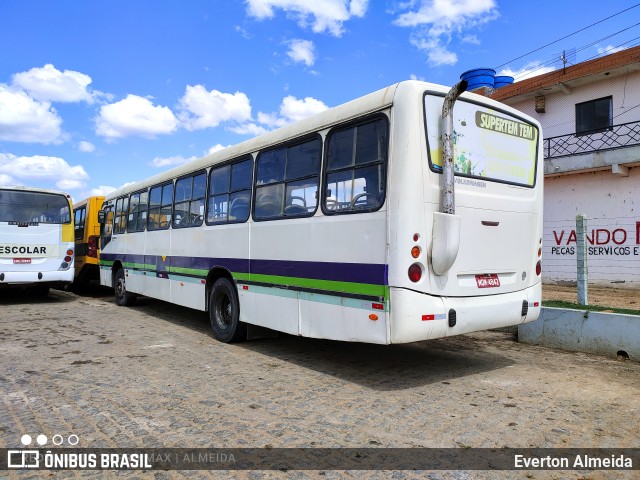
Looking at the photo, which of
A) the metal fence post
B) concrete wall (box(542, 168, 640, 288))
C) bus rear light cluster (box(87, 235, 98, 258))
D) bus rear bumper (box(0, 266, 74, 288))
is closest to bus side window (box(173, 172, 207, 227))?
bus rear bumper (box(0, 266, 74, 288))

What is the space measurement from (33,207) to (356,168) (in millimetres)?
10284

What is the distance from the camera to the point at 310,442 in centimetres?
366

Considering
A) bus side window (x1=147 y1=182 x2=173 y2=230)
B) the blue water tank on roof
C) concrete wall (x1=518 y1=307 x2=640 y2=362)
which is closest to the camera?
concrete wall (x1=518 y1=307 x2=640 y2=362)

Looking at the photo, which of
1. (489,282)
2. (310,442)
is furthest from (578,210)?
(310,442)

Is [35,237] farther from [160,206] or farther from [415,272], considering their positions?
[415,272]

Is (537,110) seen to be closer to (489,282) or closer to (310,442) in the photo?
(489,282)

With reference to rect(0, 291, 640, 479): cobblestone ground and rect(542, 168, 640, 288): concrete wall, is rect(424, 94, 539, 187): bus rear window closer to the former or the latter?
rect(0, 291, 640, 479): cobblestone ground

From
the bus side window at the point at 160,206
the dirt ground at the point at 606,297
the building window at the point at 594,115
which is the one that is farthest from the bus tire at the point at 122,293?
the building window at the point at 594,115

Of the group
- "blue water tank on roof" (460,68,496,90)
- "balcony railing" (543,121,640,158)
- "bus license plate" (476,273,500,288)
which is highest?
"blue water tank on roof" (460,68,496,90)

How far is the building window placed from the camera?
637 inches

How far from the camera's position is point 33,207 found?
483 inches

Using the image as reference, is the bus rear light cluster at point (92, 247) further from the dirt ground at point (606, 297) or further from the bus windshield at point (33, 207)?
the dirt ground at point (606, 297)

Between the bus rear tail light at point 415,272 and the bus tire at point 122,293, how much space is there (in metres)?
8.65

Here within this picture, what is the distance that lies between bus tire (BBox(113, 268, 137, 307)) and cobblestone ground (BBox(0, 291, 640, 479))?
12.6ft
